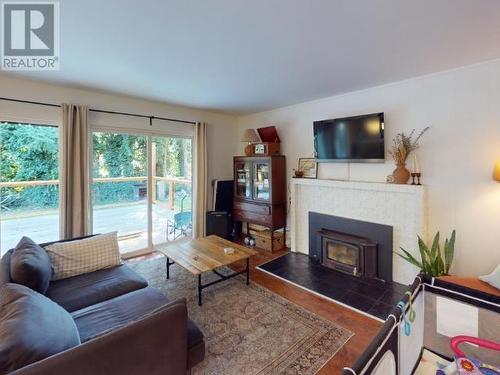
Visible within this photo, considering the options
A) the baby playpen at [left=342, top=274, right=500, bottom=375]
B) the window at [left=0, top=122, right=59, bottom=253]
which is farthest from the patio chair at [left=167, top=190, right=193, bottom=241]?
the baby playpen at [left=342, top=274, right=500, bottom=375]

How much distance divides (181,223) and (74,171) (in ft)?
5.99

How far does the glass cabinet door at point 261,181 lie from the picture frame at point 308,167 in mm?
573

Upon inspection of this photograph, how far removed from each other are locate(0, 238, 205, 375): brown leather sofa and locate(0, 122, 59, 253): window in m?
1.40

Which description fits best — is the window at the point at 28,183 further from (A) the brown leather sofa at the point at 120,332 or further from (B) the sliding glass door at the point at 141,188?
(A) the brown leather sofa at the point at 120,332

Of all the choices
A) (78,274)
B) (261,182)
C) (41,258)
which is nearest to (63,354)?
(41,258)

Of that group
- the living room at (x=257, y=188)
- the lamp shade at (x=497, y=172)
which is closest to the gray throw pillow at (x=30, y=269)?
the living room at (x=257, y=188)

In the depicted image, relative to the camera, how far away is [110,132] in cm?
364

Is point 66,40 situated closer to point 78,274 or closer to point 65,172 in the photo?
point 65,172

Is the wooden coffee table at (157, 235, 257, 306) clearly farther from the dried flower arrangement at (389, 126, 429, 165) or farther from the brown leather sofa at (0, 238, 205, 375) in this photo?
the dried flower arrangement at (389, 126, 429, 165)

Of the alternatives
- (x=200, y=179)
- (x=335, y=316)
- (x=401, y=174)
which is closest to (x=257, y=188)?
(x=200, y=179)

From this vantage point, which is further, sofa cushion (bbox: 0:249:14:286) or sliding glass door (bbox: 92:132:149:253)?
sliding glass door (bbox: 92:132:149:253)

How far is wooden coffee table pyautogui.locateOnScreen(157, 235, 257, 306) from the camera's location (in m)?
2.56

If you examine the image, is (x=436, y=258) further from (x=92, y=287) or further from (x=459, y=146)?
(x=92, y=287)

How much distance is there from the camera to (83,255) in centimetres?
238
